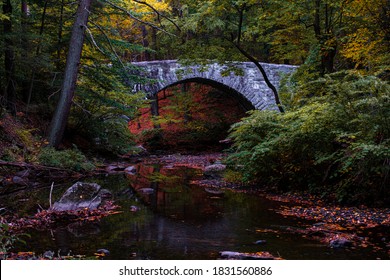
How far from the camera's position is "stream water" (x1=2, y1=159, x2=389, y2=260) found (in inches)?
167

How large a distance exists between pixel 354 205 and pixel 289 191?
173cm

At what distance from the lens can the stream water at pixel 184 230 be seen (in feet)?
13.9

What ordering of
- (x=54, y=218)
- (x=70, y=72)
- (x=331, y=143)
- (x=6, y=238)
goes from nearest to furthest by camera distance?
(x=6, y=238) < (x=54, y=218) < (x=331, y=143) < (x=70, y=72)

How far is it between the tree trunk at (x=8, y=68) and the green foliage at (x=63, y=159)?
244cm

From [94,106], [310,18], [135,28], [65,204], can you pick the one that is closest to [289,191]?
[65,204]

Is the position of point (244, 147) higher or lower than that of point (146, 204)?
higher

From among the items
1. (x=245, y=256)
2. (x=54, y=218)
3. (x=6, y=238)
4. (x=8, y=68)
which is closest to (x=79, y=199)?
(x=54, y=218)

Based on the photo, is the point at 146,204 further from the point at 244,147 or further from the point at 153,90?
the point at 153,90

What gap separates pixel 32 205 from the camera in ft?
22.0

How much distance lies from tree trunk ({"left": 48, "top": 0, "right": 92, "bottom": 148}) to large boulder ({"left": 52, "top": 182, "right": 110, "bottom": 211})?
431 cm

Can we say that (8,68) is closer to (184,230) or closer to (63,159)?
(63,159)

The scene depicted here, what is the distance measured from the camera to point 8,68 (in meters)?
11.6

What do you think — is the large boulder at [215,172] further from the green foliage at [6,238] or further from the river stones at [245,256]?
the green foliage at [6,238]

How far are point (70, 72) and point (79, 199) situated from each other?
5292mm
